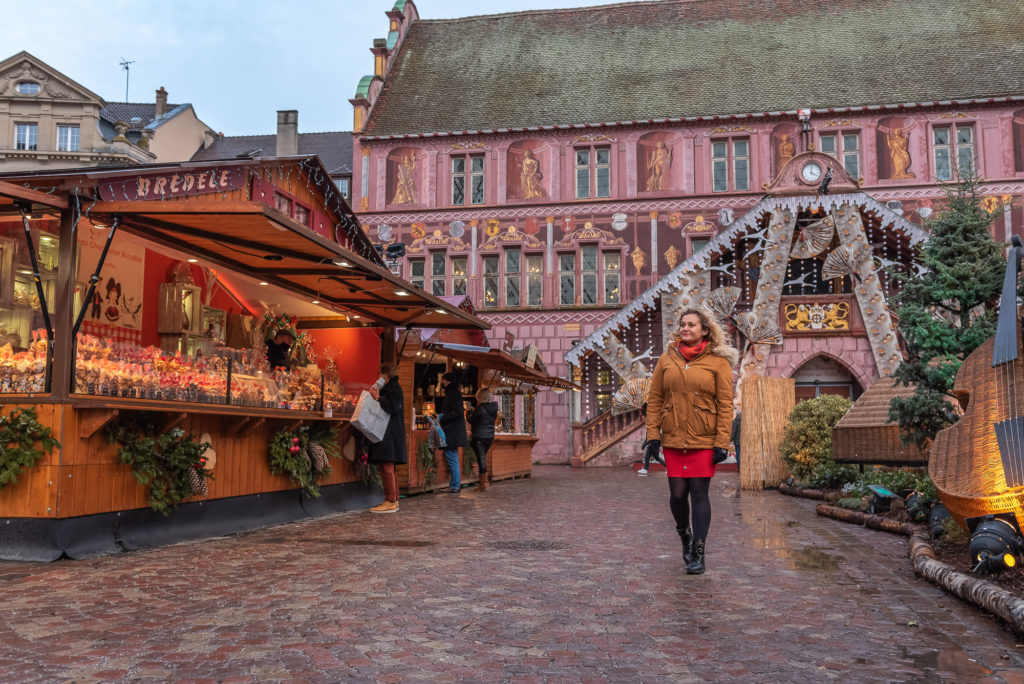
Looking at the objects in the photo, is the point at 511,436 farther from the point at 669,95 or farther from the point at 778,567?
the point at 669,95

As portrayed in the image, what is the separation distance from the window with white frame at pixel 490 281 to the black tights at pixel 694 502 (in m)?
26.3

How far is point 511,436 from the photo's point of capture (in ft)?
73.8

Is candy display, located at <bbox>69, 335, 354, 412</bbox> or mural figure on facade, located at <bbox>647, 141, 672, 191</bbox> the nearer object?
candy display, located at <bbox>69, 335, 354, 412</bbox>

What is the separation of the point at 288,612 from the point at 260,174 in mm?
8890

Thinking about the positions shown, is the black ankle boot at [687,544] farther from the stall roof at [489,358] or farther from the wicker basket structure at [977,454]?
the stall roof at [489,358]

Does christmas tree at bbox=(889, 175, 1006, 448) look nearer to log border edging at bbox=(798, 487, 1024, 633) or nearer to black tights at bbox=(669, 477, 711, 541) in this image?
log border edging at bbox=(798, 487, 1024, 633)

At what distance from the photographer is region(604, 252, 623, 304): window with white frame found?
109ft

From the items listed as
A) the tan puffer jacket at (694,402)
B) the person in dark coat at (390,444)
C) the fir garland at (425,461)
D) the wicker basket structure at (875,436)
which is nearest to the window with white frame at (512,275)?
the fir garland at (425,461)

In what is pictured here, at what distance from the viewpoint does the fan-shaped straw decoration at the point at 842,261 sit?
1109 inches

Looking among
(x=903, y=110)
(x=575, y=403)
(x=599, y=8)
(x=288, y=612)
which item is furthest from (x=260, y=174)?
(x=599, y=8)

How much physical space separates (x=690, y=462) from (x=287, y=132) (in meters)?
40.8

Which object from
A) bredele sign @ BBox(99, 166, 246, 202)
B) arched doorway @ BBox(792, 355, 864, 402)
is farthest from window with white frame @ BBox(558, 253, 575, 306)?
bredele sign @ BBox(99, 166, 246, 202)

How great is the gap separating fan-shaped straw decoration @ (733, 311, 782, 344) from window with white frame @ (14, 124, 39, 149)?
3465 cm

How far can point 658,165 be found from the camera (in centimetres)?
3328
